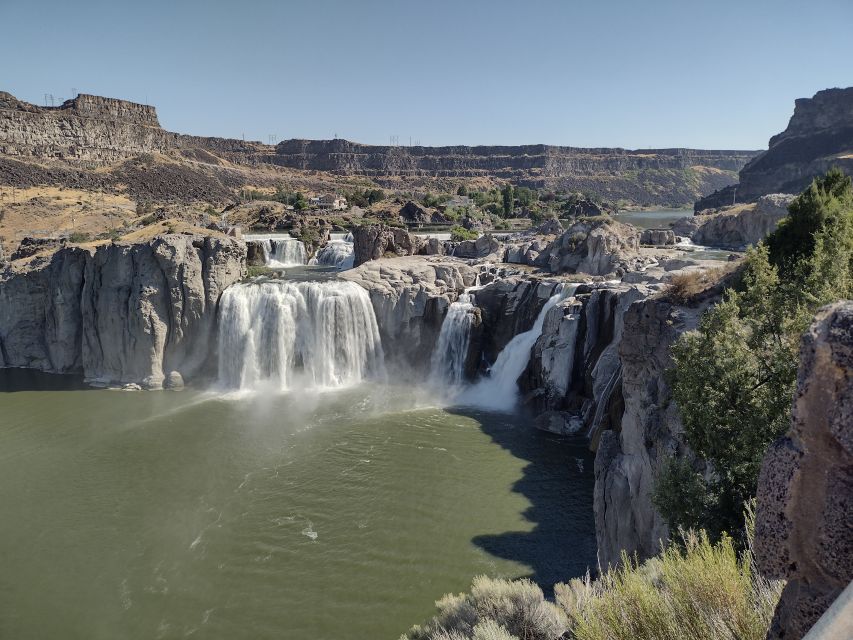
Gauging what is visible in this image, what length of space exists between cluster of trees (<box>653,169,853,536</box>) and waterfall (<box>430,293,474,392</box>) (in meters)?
18.8

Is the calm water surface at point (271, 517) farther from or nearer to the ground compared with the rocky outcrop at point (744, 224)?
nearer to the ground

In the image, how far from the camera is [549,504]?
698 inches

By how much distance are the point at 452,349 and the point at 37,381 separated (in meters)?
22.8

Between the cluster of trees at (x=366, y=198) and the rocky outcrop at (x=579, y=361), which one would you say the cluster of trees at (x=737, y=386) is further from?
the cluster of trees at (x=366, y=198)

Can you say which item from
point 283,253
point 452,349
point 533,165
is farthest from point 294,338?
point 533,165

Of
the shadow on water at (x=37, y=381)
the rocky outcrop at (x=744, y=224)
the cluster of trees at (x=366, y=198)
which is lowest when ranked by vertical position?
the shadow on water at (x=37, y=381)

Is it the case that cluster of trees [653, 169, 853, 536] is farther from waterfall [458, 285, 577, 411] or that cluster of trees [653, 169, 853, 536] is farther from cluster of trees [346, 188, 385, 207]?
cluster of trees [346, 188, 385, 207]

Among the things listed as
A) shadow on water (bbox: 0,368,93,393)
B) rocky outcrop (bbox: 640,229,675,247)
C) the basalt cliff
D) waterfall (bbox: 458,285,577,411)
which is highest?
the basalt cliff

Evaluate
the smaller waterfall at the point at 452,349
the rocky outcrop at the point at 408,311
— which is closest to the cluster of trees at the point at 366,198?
the rocky outcrop at the point at 408,311

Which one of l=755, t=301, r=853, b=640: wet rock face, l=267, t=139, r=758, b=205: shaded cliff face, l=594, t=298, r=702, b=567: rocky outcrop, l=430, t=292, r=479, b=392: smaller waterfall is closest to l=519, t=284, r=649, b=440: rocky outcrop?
l=430, t=292, r=479, b=392: smaller waterfall

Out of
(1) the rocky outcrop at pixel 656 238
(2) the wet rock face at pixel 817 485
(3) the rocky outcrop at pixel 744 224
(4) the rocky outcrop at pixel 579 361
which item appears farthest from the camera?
(1) the rocky outcrop at pixel 656 238

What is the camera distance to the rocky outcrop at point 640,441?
12867 mm

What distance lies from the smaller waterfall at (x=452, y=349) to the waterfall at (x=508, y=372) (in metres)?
1.32

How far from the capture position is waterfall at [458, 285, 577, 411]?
2644 centimetres
